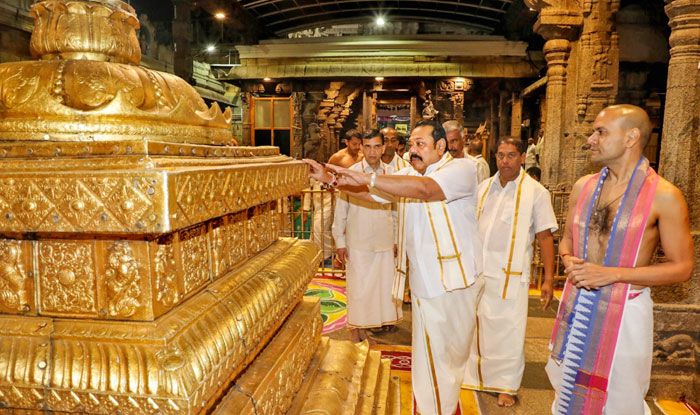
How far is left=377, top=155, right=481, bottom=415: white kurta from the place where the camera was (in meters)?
2.57

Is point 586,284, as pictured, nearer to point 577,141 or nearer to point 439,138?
point 439,138

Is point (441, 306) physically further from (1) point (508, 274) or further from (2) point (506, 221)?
(2) point (506, 221)

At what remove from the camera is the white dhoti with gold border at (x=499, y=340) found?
116 inches

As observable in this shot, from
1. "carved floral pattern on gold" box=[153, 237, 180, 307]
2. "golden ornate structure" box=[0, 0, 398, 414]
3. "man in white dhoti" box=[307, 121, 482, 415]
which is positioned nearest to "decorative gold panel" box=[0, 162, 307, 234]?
"golden ornate structure" box=[0, 0, 398, 414]

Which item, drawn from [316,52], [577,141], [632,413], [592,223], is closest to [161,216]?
[592,223]

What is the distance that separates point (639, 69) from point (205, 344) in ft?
37.4

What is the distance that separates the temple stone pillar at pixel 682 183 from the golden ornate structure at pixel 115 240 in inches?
112

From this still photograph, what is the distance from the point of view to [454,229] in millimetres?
2625

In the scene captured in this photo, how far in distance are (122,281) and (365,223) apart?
3121 mm

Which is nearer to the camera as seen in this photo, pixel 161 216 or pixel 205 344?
pixel 161 216

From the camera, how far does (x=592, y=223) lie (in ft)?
7.12

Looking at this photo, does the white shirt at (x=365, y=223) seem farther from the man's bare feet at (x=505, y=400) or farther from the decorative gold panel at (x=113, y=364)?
the decorative gold panel at (x=113, y=364)

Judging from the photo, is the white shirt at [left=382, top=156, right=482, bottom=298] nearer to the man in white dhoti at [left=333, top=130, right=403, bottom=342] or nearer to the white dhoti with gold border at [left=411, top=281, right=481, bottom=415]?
the white dhoti with gold border at [left=411, top=281, right=481, bottom=415]

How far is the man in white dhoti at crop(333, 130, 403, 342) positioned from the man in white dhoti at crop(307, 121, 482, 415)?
131 cm
